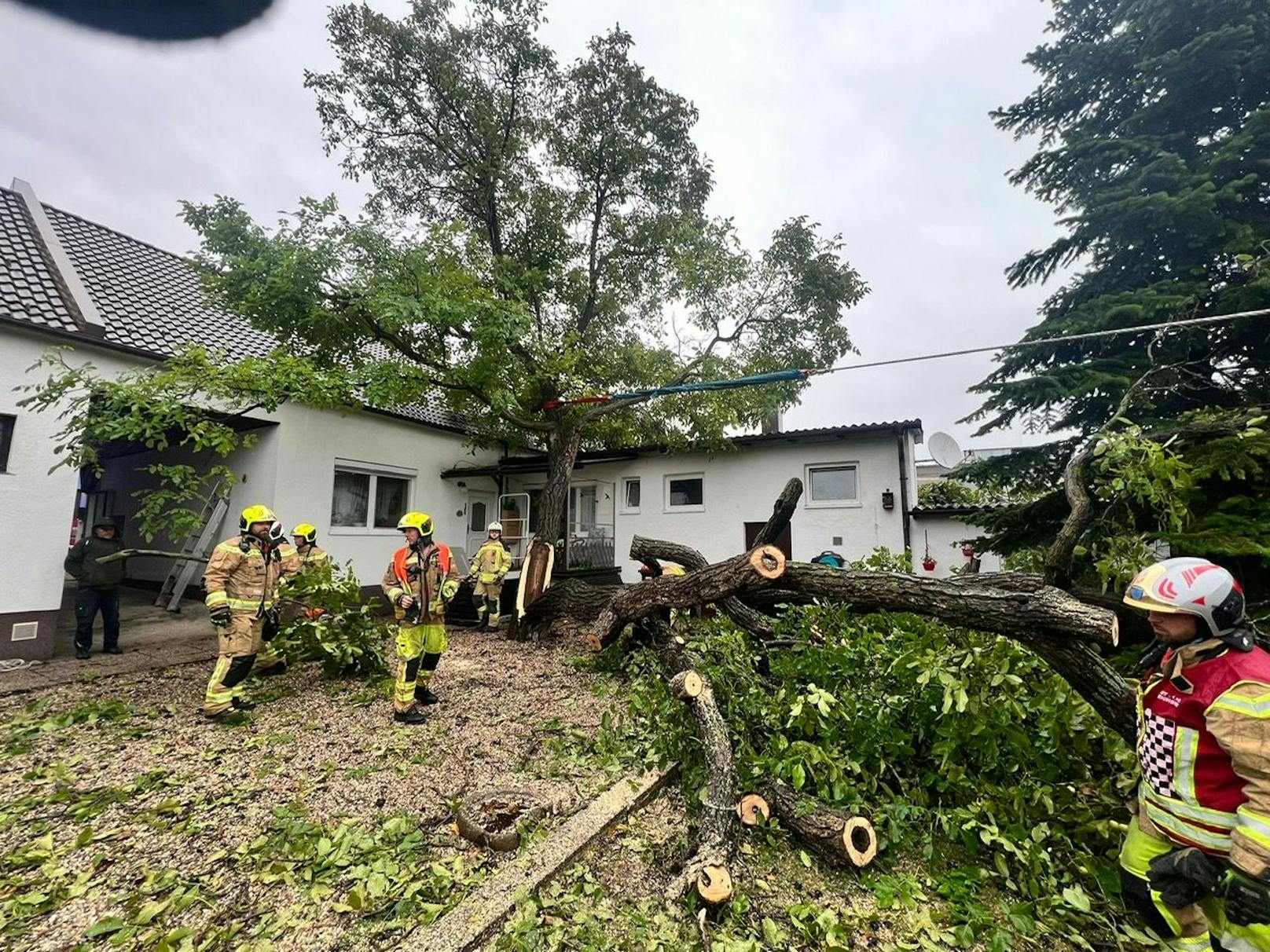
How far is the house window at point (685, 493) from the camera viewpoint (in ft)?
39.6

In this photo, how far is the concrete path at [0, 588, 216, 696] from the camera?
5.27 m

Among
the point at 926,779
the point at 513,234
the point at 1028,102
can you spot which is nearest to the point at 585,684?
the point at 926,779

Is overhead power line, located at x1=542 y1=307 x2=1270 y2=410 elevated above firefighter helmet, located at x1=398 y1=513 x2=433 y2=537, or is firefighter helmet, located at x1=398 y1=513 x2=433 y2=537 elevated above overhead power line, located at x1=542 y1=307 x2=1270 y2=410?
overhead power line, located at x1=542 y1=307 x2=1270 y2=410

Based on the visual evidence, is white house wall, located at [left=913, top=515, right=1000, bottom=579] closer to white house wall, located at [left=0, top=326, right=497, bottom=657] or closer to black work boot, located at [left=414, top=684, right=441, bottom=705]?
black work boot, located at [left=414, top=684, right=441, bottom=705]

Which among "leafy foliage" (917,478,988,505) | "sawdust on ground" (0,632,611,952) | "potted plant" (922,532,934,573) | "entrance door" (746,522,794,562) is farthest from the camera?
"leafy foliage" (917,478,988,505)

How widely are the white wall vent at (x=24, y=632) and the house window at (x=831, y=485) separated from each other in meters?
12.1

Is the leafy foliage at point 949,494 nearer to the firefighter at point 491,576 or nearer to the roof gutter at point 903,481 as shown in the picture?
the roof gutter at point 903,481

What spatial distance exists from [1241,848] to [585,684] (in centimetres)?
474

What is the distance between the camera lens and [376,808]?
121 inches

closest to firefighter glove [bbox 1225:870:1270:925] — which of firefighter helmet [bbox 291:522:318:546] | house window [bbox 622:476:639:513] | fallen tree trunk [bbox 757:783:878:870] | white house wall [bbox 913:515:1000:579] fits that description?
fallen tree trunk [bbox 757:783:878:870]

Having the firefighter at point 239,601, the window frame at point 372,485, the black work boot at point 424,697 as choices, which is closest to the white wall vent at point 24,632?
the firefighter at point 239,601

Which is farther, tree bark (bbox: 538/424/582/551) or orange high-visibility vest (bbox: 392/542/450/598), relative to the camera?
tree bark (bbox: 538/424/582/551)

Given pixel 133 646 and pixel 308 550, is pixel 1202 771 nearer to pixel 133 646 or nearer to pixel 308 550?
pixel 308 550

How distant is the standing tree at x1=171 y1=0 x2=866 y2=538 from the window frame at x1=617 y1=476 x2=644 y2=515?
6.07ft
